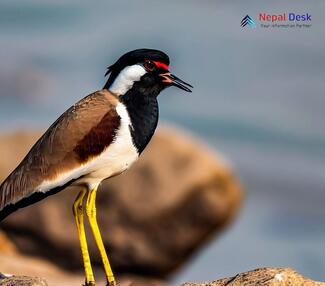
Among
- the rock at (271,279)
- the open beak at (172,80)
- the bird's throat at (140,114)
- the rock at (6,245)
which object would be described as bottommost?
the rock at (6,245)

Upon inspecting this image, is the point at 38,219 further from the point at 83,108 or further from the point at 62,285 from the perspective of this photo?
the point at 83,108

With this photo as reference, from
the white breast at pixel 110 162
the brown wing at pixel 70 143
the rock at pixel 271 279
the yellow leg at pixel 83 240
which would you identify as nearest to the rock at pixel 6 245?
the yellow leg at pixel 83 240

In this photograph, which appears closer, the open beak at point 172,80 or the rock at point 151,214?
the open beak at point 172,80

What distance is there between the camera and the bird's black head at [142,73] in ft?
38.0

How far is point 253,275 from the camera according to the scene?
10109 millimetres

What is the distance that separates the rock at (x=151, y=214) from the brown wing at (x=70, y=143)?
1017 cm

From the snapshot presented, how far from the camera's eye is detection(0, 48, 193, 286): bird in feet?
37.3

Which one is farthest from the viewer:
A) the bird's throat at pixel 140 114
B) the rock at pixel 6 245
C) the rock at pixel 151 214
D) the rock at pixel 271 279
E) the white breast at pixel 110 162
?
the rock at pixel 151 214

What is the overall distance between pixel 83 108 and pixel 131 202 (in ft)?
35.0

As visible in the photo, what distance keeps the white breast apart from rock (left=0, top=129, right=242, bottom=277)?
33.7ft

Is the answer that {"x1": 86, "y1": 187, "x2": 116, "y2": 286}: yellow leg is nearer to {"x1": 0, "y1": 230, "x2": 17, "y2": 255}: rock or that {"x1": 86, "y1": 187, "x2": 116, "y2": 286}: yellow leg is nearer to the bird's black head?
the bird's black head

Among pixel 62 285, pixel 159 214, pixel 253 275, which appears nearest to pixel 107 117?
pixel 253 275

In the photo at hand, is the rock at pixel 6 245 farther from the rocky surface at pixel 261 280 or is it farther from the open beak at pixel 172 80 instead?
the rocky surface at pixel 261 280

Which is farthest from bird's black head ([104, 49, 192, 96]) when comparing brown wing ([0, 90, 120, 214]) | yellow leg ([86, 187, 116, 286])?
yellow leg ([86, 187, 116, 286])
